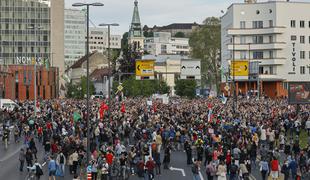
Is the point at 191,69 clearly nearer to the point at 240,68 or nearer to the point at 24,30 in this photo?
the point at 240,68

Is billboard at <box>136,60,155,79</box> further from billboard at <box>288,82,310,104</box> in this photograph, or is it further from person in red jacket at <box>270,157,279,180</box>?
person in red jacket at <box>270,157,279,180</box>

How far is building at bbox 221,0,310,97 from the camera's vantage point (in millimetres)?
106062

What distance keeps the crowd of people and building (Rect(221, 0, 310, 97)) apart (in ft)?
171

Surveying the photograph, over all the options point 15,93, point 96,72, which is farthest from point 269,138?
point 96,72

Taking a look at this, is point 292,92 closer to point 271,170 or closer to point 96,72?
point 271,170

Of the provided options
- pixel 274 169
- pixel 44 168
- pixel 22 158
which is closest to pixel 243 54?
pixel 44 168

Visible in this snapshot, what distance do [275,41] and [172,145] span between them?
230 feet

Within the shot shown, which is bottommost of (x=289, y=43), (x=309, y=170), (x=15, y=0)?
(x=309, y=170)

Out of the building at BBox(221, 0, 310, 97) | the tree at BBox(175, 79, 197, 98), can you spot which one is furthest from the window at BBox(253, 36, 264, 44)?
Result: the tree at BBox(175, 79, 197, 98)

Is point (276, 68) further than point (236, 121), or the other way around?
point (276, 68)

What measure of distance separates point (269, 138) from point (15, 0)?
124 metres

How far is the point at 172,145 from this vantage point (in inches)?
1529

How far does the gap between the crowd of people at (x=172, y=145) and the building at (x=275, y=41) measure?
5222 cm

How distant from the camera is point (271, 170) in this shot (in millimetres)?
27234
